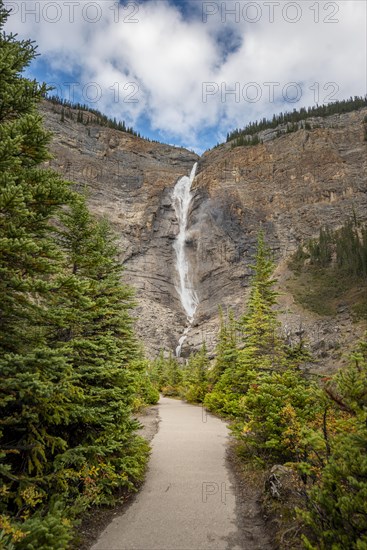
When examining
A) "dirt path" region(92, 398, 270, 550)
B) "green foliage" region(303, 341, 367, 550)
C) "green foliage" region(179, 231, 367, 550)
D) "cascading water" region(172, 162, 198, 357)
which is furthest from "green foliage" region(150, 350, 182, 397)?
"green foliage" region(303, 341, 367, 550)

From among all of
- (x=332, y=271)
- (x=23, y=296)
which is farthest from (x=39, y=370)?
(x=332, y=271)

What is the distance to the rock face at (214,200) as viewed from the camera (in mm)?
59625

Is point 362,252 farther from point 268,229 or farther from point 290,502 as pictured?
point 290,502

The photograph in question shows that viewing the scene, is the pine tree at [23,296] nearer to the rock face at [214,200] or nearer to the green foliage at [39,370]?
the green foliage at [39,370]

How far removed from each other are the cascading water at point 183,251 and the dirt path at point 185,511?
42.3 m

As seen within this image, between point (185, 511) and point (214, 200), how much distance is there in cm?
7027

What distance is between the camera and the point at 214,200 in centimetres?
7200

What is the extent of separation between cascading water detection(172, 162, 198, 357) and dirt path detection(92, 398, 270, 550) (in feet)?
139

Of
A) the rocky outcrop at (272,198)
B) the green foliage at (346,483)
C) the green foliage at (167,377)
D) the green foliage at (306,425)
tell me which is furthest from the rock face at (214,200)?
the green foliage at (346,483)

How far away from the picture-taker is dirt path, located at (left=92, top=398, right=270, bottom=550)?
4762 mm

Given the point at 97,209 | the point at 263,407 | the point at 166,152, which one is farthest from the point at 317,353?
the point at 166,152

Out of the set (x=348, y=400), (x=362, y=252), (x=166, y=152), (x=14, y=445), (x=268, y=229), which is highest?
(x=166, y=152)

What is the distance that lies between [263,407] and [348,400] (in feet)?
13.5

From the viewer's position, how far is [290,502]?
210 inches
